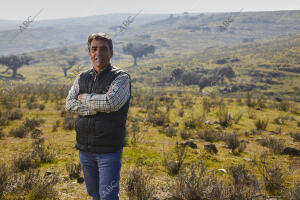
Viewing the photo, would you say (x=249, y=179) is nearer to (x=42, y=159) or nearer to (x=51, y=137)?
(x=42, y=159)

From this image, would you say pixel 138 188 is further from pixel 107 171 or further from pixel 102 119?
pixel 102 119

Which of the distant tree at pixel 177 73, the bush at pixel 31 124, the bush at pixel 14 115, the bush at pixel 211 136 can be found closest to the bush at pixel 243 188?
the bush at pixel 211 136

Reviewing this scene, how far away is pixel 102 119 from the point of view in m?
2.40

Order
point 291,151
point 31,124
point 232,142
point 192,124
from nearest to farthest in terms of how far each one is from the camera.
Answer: point 291,151 → point 232,142 → point 31,124 → point 192,124

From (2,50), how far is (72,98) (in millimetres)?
227368

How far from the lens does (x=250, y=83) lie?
37906 mm

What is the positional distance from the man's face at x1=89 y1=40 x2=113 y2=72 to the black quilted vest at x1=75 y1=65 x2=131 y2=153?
8 centimetres

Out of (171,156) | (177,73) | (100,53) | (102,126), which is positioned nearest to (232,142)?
(171,156)

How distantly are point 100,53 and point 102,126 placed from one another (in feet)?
2.73

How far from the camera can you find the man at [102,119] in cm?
236

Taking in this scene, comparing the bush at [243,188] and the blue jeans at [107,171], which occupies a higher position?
the blue jeans at [107,171]

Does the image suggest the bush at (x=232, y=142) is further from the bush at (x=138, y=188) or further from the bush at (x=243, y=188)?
the bush at (x=138, y=188)

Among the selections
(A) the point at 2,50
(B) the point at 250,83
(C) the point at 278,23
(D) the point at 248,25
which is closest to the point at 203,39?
(D) the point at 248,25

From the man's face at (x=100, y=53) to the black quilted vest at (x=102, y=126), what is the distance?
82mm
